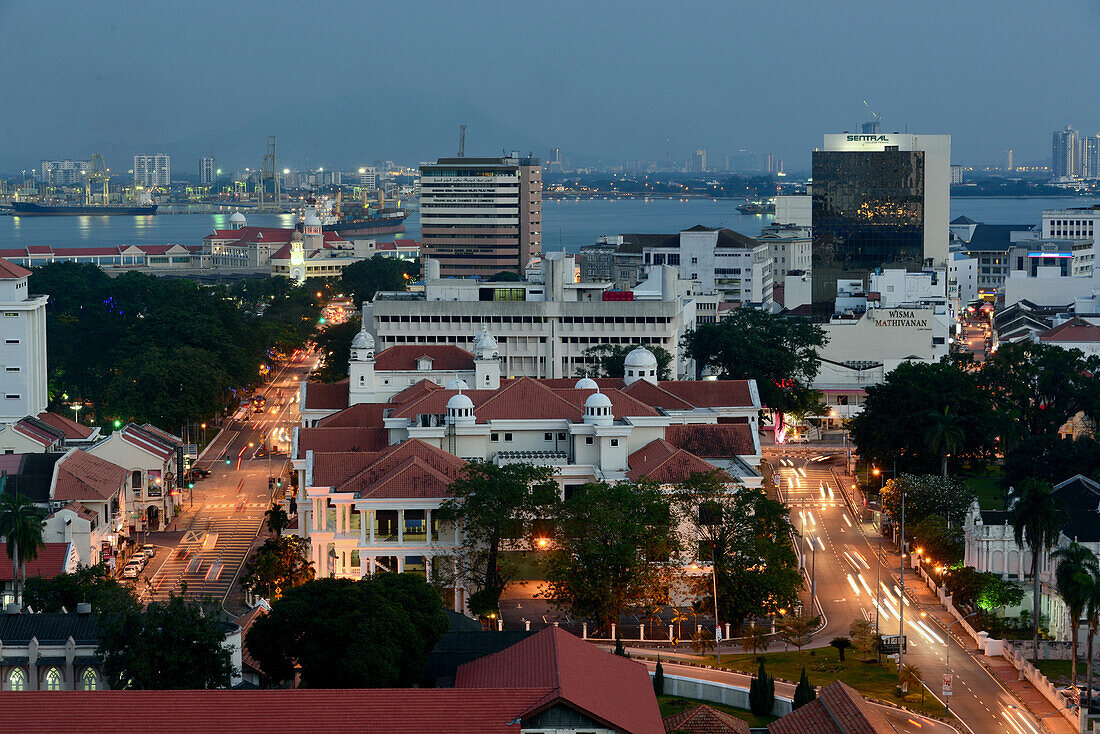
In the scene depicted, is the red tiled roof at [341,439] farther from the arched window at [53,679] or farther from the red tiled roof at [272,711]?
the red tiled roof at [272,711]

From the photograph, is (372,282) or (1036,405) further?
(372,282)

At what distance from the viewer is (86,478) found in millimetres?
74438

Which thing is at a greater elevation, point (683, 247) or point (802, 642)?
point (683, 247)

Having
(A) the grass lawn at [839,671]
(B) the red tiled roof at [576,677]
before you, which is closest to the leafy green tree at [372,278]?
(A) the grass lawn at [839,671]

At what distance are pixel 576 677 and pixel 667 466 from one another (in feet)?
85.0

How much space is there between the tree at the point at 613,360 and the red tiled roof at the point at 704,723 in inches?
2100

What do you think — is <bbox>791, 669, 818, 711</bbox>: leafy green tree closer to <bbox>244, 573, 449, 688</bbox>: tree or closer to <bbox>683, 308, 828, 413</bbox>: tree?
<bbox>244, 573, 449, 688</bbox>: tree

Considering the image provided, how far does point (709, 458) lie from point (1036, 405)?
1112 inches

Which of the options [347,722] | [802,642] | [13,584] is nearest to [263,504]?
[13,584]

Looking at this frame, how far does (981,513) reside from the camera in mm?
67188

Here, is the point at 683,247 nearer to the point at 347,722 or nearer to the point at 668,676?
the point at 668,676

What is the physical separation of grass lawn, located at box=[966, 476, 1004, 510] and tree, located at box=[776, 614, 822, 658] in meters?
19.8

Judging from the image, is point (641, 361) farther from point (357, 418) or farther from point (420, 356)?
point (357, 418)

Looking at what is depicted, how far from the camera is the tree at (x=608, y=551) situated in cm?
6088
